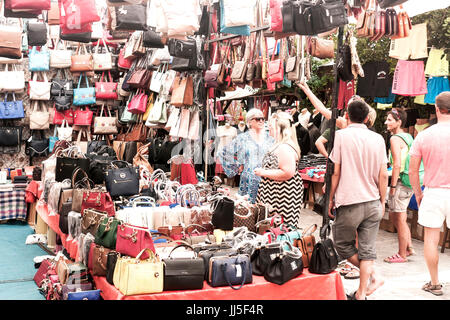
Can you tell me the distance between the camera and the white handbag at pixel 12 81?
9.53 meters

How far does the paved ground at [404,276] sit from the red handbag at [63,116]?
6.80m

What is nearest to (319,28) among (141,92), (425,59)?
(425,59)

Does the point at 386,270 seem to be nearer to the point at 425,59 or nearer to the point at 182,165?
the point at 182,165

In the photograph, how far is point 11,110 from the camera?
9.69 metres

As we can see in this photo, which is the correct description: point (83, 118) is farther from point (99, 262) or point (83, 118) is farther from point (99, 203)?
point (99, 262)

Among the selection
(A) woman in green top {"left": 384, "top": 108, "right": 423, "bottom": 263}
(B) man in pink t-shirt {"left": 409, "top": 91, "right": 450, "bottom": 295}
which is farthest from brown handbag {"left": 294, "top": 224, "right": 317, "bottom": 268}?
(A) woman in green top {"left": 384, "top": 108, "right": 423, "bottom": 263}

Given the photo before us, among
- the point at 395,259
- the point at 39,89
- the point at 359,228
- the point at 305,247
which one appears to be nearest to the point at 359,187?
the point at 359,228

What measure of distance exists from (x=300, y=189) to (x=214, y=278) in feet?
5.90

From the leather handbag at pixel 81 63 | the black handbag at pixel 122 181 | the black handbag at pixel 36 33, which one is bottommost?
the black handbag at pixel 122 181

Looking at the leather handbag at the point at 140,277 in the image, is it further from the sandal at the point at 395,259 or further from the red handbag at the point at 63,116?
the red handbag at the point at 63,116

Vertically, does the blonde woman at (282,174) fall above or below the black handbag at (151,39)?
below

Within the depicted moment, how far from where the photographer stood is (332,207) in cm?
420

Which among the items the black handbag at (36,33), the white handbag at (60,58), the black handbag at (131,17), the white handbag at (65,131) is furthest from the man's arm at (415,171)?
the white handbag at (60,58)

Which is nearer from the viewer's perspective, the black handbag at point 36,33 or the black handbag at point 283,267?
the black handbag at point 283,267
